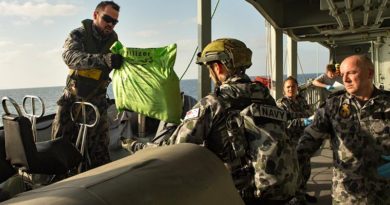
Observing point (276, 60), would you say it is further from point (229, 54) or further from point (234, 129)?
point (234, 129)

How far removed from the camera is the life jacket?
13.3 ft

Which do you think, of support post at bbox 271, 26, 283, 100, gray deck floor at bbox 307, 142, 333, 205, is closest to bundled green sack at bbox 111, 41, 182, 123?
gray deck floor at bbox 307, 142, 333, 205

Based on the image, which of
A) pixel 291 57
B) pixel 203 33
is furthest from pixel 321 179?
pixel 291 57

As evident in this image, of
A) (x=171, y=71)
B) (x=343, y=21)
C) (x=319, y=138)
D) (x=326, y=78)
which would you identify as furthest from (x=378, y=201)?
(x=326, y=78)

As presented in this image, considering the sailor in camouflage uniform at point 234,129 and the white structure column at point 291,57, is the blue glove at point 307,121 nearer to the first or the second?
the sailor in camouflage uniform at point 234,129

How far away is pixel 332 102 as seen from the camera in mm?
3008

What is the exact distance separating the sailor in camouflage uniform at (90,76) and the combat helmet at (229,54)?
1.67 m

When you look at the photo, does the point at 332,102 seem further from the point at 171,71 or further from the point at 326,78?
the point at 326,78

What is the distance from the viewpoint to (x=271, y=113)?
2457mm

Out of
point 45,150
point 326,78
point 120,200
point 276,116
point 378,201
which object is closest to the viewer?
point 120,200

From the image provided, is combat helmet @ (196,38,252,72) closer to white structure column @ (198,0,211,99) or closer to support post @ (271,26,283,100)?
white structure column @ (198,0,211,99)

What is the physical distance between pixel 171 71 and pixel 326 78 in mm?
5970

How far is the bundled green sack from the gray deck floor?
2.30m

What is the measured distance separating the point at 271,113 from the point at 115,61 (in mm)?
1663
